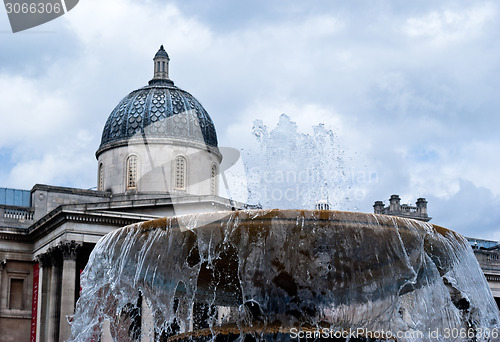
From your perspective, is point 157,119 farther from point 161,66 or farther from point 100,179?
point 161,66

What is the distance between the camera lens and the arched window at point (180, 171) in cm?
4041

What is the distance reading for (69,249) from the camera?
33.9 m

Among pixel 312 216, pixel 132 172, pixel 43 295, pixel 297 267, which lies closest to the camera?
pixel 312 216

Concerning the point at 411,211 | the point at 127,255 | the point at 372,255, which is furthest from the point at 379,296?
the point at 411,211

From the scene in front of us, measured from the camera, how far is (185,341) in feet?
43.4

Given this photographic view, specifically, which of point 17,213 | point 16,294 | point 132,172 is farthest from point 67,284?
point 132,172

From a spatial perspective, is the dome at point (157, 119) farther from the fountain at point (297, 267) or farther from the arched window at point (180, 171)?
the fountain at point (297, 267)

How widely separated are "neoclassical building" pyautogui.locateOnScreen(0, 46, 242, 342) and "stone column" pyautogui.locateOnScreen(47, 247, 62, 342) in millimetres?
38

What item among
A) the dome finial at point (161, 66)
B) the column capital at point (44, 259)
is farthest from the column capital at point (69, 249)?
the dome finial at point (161, 66)

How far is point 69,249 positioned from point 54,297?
2.13m

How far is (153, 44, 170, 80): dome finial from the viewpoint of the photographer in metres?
44.0

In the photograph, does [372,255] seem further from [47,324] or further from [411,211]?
[411,211]

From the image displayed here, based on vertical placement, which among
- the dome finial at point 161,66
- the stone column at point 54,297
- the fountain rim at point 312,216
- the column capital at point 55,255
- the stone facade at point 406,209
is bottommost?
the fountain rim at point 312,216

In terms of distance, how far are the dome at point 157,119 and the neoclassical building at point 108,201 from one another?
0.05 m
